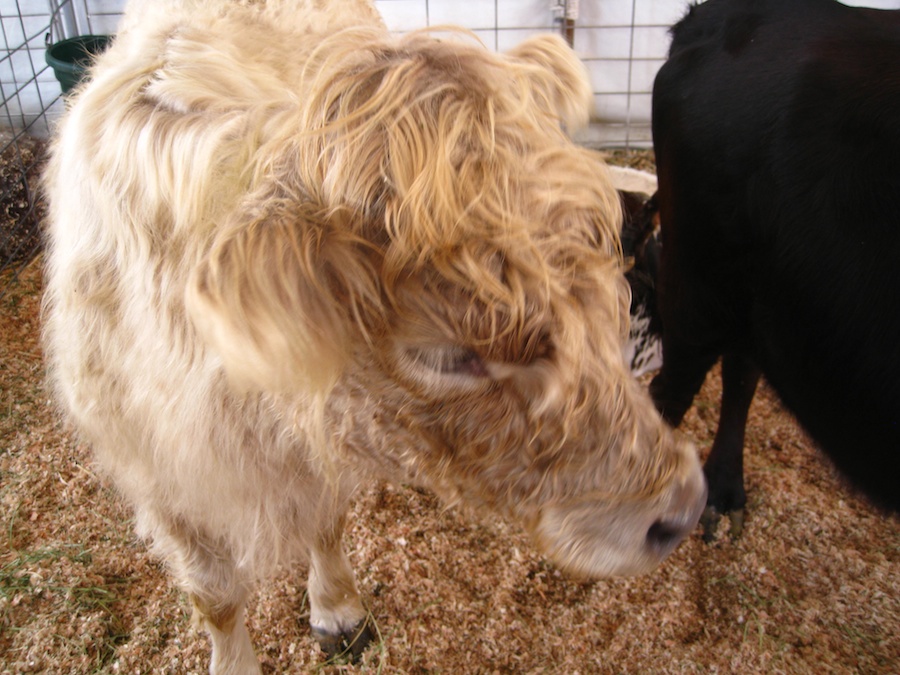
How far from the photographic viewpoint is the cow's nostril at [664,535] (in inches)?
57.7

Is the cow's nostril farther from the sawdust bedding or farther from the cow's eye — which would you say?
the sawdust bedding

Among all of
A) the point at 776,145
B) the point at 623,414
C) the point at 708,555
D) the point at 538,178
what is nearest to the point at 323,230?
the point at 538,178

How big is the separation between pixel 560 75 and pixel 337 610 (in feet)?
5.84

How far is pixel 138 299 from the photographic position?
145cm

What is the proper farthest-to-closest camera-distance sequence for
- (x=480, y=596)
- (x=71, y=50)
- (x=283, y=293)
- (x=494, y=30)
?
1. (x=494, y=30)
2. (x=71, y=50)
3. (x=480, y=596)
4. (x=283, y=293)

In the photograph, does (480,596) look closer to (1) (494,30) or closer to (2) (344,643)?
(2) (344,643)

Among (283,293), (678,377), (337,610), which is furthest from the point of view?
(678,377)

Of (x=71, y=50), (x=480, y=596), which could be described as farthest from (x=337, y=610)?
(x=71, y=50)

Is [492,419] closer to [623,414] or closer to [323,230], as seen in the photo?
[623,414]

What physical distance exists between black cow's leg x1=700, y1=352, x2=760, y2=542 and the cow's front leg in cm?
132

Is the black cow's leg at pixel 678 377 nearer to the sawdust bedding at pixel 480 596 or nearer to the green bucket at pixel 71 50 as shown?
the sawdust bedding at pixel 480 596

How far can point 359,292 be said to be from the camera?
1.20 meters

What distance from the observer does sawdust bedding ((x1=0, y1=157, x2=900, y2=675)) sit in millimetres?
2393

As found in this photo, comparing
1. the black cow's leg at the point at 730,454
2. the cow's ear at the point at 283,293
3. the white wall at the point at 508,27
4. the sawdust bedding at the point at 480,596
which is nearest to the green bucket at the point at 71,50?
the white wall at the point at 508,27
